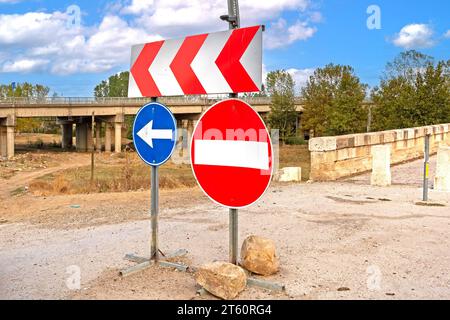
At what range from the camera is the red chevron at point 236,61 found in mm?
4582

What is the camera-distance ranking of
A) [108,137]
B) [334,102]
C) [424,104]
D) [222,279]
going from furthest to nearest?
[108,137]
[334,102]
[424,104]
[222,279]

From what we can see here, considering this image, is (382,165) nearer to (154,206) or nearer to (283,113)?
(154,206)

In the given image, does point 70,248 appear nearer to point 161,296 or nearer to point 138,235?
point 138,235

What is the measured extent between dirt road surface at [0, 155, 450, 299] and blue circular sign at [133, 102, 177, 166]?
1.29 meters

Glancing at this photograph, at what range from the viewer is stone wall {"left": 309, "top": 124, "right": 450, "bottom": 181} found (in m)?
14.1

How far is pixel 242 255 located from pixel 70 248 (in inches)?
106

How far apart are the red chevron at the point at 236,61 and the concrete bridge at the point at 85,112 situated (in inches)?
1641

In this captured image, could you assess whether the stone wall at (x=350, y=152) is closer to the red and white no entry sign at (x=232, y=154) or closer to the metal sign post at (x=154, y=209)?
the metal sign post at (x=154, y=209)

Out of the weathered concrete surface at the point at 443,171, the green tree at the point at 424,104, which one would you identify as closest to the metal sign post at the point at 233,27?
the weathered concrete surface at the point at 443,171

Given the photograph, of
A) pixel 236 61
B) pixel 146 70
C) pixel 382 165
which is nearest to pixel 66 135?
pixel 382 165

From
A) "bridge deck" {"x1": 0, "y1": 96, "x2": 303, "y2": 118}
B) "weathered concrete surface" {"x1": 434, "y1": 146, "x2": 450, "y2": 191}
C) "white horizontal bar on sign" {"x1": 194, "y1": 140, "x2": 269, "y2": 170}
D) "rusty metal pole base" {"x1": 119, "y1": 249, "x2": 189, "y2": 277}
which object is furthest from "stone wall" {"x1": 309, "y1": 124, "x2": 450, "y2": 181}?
"bridge deck" {"x1": 0, "y1": 96, "x2": 303, "y2": 118}

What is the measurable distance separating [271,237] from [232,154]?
267 cm

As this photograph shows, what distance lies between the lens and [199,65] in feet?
16.5

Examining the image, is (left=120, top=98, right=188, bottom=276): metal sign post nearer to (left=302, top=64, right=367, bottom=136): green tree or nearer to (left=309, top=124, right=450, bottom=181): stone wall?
(left=309, top=124, right=450, bottom=181): stone wall
